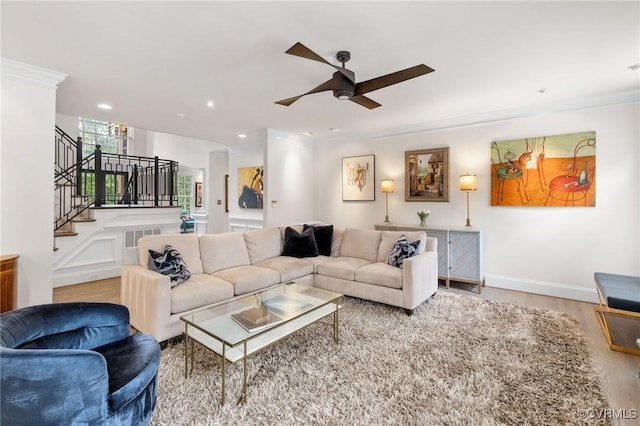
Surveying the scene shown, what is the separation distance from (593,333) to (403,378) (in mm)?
2196

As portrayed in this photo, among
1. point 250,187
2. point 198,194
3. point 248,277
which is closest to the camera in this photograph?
point 248,277

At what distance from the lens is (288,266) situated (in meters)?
3.77

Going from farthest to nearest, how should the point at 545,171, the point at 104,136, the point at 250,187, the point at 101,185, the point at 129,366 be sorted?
the point at 104,136, the point at 250,187, the point at 101,185, the point at 545,171, the point at 129,366

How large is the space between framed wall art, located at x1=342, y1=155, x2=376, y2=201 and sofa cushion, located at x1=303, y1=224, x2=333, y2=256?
4.88 ft

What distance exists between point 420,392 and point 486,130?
3.96 meters

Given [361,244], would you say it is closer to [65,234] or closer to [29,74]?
[29,74]

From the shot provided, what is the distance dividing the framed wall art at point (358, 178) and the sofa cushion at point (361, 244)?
58.3 inches

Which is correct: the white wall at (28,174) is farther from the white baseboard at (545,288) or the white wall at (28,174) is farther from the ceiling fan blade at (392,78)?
the white baseboard at (545,288)

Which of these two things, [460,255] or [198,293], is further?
[460,255]

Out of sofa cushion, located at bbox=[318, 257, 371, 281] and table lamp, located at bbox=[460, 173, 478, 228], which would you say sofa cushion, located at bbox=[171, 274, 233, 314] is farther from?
table lamp, located at bbox=[460, 173, 478, 228]

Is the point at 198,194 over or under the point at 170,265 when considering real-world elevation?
over

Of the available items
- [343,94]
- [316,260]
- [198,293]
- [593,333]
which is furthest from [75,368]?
[593,333]

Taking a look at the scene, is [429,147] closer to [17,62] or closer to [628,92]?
[628,92]

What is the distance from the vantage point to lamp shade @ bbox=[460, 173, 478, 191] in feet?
14.2
